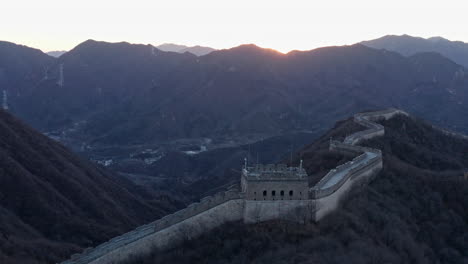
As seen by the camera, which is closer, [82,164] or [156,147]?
[82,164]

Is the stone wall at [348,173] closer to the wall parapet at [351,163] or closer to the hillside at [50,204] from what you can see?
the wall parapet at [351,163]

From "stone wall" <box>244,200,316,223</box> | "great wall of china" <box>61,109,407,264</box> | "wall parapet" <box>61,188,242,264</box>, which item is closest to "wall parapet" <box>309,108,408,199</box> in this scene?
"great wall of china" <box>61,109,407,264</box>

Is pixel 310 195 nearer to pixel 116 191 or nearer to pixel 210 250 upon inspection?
pixel 210 250

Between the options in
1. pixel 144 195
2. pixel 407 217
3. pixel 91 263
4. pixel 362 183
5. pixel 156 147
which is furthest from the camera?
pixel 156 147

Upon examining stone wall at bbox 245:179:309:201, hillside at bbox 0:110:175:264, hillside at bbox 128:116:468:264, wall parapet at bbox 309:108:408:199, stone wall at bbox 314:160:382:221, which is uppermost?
stone wall at bbox 245:179:309:201

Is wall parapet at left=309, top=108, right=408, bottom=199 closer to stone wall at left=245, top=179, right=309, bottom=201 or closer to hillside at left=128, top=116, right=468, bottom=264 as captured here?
stone wall at left=245, top=179, right=309, bottom=201

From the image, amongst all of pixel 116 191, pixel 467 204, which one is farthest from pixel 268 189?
pixel 116 191

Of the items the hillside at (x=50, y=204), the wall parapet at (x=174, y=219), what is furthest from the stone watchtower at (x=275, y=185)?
the hillside at (x=50, y=204)
